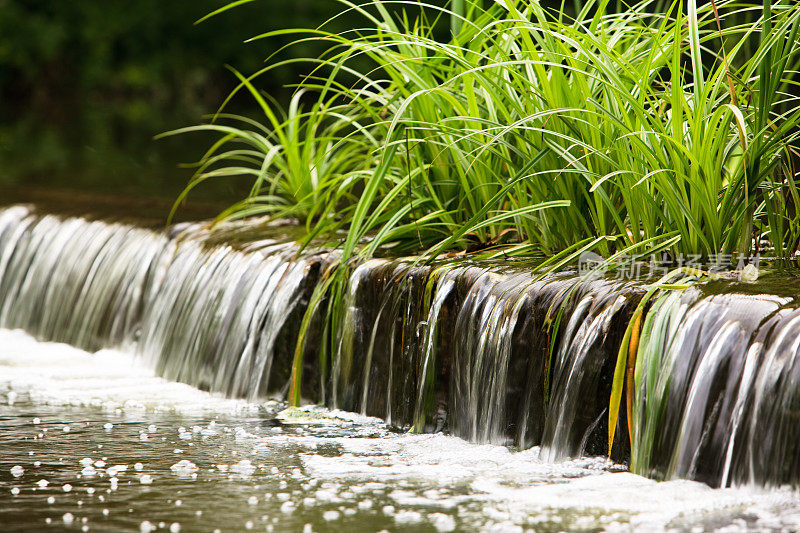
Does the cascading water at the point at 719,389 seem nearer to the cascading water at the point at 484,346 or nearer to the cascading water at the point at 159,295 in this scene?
the cascading water at the point at 484,346

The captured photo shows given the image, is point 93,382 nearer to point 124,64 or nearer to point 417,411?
point 417,411

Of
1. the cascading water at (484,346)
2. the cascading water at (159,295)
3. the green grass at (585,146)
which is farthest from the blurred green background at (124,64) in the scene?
the green grass at (585,146)

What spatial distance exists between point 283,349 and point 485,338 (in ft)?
3.74

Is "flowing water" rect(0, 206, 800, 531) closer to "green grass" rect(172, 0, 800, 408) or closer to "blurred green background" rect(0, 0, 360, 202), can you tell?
"green grass" rect(172, 0, 800, 408)

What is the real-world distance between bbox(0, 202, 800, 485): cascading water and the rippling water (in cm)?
11

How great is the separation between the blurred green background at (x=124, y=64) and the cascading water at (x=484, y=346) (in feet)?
23.0

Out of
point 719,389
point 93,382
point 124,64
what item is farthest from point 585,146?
point 124,64

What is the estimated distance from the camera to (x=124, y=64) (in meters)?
24.3

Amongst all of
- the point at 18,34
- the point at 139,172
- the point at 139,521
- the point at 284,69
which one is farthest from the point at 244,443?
the point at 284,69

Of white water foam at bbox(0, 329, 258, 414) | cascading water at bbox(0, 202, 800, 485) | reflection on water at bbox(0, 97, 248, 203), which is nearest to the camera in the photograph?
cascading water at bbox(0, 202, 800, 485)

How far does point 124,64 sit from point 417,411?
866 inches

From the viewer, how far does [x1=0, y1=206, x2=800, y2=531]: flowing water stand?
2.78 m

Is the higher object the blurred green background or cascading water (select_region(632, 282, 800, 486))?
the blurred green background

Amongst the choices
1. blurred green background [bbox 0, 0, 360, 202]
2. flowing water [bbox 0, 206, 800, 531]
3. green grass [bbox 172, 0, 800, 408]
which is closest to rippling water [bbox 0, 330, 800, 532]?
flowing water [bbox 0, 206, 800, 531]
